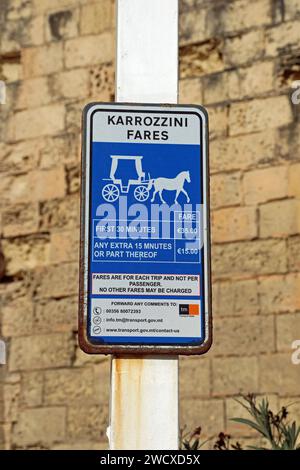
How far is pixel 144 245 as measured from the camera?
313cm

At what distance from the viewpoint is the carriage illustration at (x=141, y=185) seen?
3.19m

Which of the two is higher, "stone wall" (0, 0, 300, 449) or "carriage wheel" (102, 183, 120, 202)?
"stone wall" (0, 0, 300, 449)

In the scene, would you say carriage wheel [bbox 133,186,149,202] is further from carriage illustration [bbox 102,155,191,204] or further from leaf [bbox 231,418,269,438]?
leaf [bbox 231,418,269,438]

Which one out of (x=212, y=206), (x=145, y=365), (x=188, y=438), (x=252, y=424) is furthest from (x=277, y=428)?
(x=145, y=365)

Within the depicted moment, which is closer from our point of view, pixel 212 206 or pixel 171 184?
pixel 171 184

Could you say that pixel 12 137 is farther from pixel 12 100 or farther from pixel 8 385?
pixel 8 385

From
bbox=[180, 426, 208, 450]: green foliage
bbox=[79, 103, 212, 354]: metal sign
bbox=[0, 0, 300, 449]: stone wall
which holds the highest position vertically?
bbox=[0, 0, 300, 449]: stone wall

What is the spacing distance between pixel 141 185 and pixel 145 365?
0.47m

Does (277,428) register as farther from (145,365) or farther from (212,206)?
(145,365)

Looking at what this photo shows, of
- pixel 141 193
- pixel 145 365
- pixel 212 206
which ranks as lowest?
pixel 145 365

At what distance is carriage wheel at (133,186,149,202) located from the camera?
319 centimetres

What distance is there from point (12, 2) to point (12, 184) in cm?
144
